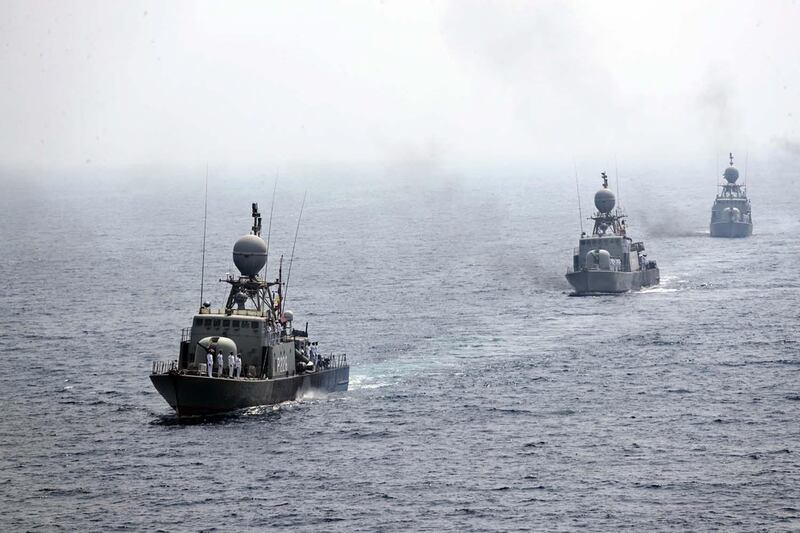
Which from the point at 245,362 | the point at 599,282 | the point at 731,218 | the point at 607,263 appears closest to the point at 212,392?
the point at 245,362

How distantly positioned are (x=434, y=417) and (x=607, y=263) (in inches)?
2463

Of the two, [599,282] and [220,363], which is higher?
[599,282]

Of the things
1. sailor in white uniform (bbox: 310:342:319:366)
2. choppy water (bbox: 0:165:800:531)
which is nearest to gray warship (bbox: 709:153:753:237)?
choppy water (bbox: 0:165:800:531)

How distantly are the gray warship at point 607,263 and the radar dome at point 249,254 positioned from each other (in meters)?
57.1

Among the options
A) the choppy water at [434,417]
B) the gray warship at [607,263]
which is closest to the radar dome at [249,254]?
the choppy water at [434,417]

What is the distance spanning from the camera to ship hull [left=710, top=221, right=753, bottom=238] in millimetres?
184000

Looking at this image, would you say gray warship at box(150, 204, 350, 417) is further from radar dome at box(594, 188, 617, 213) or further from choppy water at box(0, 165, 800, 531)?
radar dome at box(594, 188, 617, 213)

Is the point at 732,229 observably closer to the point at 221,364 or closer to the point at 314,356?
the point at 314,356

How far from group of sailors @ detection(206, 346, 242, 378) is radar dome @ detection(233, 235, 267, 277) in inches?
315

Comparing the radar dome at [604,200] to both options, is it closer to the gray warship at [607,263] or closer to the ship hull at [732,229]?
the gray warship at [607,263]

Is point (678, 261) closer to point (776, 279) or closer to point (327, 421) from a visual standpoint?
point (776, 279)

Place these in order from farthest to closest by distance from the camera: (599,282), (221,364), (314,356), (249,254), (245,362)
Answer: (599,282)
(314,356)
(249,254)
(245,362)
(221,364)

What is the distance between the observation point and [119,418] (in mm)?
71500

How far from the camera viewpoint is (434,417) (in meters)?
72.0
